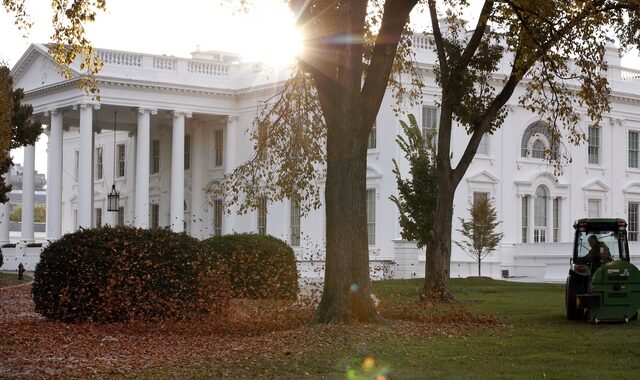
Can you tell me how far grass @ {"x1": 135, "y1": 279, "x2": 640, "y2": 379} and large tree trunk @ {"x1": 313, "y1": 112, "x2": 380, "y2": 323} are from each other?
48.3 inches

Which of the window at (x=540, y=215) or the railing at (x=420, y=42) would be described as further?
the window at (x=540, y=215)

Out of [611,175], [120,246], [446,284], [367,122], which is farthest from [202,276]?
[611,175]

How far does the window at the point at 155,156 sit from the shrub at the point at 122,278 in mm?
36256

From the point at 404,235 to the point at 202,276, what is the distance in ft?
43.6

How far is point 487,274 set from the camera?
144 ft

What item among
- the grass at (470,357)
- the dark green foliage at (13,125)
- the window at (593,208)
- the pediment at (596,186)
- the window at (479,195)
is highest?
the dark green foliage at (13,125)

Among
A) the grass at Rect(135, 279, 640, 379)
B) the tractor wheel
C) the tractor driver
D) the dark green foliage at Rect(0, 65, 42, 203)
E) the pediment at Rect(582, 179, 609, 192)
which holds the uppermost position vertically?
the dark green foliage at Rect(0, 65, 42, 203)

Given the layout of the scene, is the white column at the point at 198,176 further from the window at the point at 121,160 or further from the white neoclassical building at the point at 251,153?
the window at the point at 121,160

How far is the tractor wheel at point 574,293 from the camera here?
62.8 feet

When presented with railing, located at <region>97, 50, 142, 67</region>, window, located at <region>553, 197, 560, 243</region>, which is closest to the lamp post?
railing, located at <region>97, 50, 142, 67</region>

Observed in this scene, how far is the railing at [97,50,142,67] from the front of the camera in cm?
4756

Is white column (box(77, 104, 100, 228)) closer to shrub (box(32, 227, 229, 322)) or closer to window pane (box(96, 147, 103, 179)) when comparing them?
window pane (box(96, 147, 103, 179))

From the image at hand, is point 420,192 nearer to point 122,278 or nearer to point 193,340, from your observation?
point 122,278

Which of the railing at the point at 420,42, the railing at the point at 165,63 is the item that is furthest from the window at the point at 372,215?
the railing at the point at 165,63
